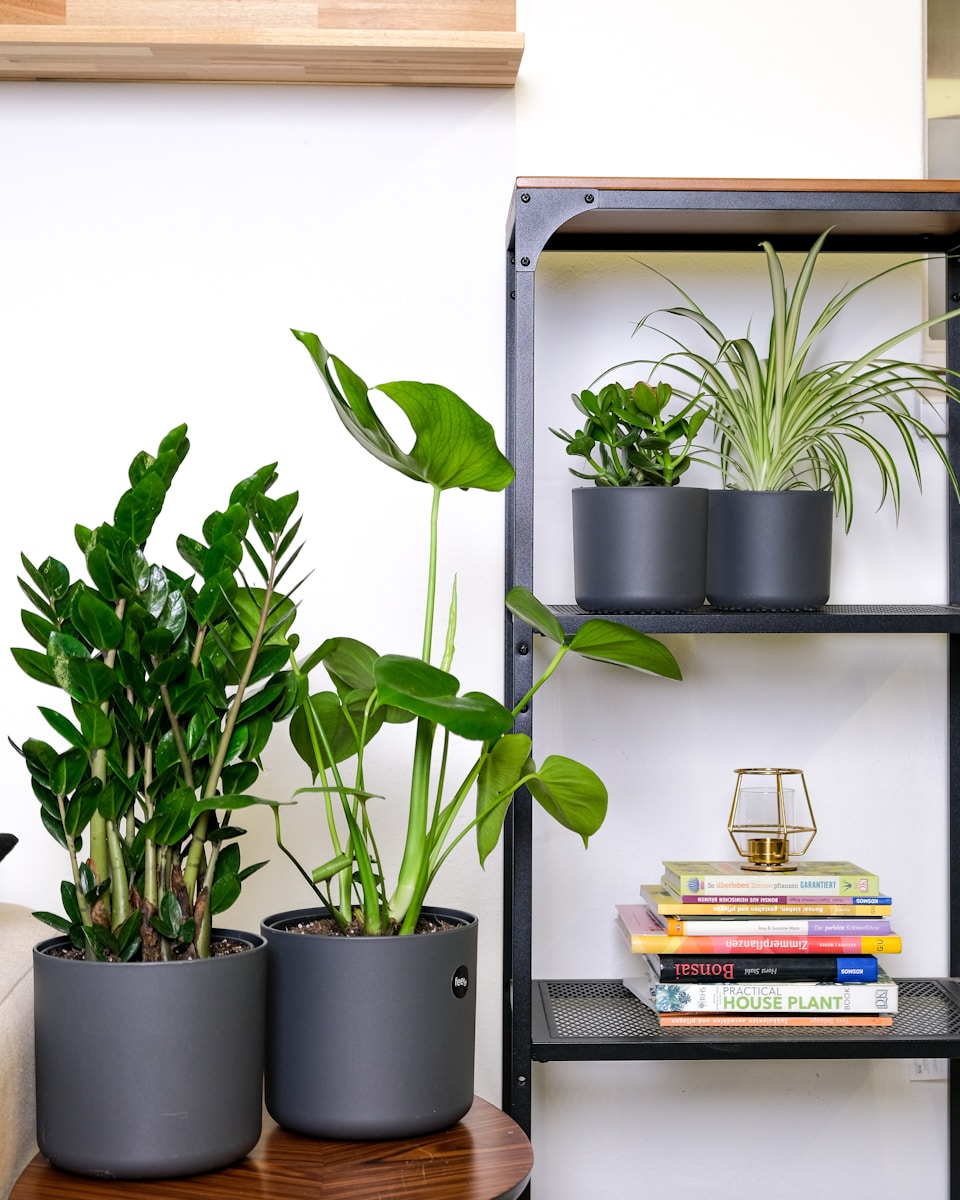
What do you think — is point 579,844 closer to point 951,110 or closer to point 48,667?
point 48,667

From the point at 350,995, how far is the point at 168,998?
18 cm

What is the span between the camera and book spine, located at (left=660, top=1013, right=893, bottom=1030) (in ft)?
4.62

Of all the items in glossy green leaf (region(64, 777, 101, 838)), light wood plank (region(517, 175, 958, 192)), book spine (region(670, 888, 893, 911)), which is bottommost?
book spine (region(670, 888, 893, 911))

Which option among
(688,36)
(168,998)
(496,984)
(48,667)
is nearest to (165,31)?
(688,36)

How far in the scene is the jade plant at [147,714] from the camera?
3.66ft

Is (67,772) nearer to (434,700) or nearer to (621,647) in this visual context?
(434,700)

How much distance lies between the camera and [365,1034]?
1.15 m

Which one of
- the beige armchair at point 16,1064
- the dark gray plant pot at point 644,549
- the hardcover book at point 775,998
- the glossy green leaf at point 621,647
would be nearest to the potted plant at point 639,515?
the dark gray plant pot at point 644,549

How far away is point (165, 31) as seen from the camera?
5.08 feet

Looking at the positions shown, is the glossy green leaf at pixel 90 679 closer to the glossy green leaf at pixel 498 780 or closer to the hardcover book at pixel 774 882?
the glossy green leaf at pixel 498 780

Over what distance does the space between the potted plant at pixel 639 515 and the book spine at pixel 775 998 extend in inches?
17.8

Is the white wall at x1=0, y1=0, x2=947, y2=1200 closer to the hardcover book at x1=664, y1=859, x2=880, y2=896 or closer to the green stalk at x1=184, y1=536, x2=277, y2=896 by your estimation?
the hardcover book at x1=664, y1=859, x2=880, y2=896

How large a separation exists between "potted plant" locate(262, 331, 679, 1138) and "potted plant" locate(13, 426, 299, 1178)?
0.05 meters

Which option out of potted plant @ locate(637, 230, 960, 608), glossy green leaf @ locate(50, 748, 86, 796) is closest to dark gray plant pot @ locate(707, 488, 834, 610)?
potted plant @ locate(637, 230, 960, 608)
